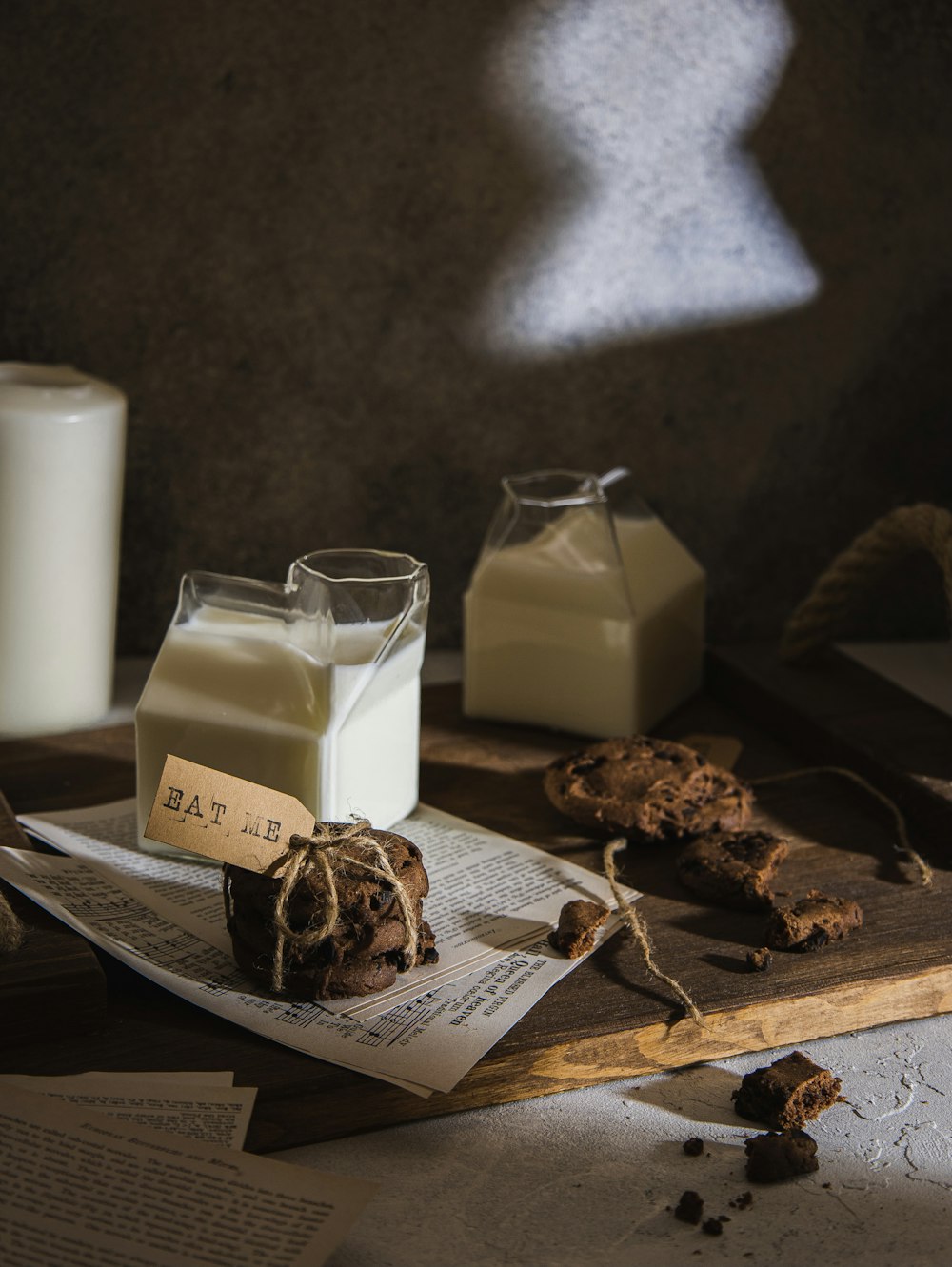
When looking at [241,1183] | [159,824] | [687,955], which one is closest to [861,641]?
[687,955]

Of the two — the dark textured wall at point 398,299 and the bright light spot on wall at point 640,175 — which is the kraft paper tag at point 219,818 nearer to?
the dark textured wall at point 398,299

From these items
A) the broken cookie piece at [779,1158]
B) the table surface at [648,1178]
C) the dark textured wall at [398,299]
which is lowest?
the table surface at [648,1178]

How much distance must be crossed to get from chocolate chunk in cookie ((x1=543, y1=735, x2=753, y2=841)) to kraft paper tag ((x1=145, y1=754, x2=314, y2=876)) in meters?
0.33

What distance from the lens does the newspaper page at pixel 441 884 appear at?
0.93 m

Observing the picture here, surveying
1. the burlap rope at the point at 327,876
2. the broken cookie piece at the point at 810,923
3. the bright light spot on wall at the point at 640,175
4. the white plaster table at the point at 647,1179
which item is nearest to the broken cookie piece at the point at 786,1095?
the white plaster table at the point at 647,1179

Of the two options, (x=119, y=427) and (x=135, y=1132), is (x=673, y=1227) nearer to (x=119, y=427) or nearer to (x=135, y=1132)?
(x=135, y=1132)

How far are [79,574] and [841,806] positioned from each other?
29.7 inches

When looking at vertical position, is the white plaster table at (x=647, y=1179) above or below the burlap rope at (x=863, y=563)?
below

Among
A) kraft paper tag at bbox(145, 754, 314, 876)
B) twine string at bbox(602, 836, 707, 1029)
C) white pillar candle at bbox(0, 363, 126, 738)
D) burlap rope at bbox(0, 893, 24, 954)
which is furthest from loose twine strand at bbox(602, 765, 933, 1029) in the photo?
white pillar candle at bbox(0, 363, 126, 738)

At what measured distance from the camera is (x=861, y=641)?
1.78 metres

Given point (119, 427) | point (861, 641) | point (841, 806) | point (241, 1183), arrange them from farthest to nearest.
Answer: point (861, 641) < point (119, 427) < point (841, 806) < point (241, 1183)

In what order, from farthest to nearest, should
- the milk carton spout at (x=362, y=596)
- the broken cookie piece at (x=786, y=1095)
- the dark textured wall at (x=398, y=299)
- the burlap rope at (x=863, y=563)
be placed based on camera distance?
the dark textured wall at (x=398, y=299) → the burlap rope at (x=863, y=563) → the milk carton spout at (x=362, y=596) → the broken cookie piece at (x=786, y=1095)

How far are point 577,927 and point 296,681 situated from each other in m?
0.27

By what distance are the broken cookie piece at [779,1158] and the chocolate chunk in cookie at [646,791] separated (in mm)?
354
